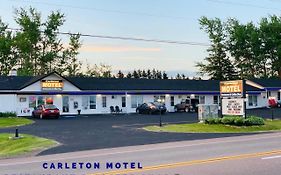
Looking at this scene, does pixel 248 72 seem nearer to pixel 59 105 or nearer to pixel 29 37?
pixel 29 37

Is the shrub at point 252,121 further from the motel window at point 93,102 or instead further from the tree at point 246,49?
the tree at point 246,49

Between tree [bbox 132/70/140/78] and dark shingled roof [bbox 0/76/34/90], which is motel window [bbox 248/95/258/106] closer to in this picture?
dark shingled roof [bbox 0/76/34/90]

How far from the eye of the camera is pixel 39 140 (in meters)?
22.4

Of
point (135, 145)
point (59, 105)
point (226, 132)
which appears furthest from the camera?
point (59, 105)

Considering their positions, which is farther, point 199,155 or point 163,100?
point 163,100

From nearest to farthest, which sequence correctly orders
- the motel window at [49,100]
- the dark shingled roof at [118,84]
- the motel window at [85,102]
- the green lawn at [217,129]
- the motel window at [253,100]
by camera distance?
the green lawn at [217,129], the dark shingled roof at [118,84], the motel window at [49,100], the motel window at [85,102], the motel window at [253,100]

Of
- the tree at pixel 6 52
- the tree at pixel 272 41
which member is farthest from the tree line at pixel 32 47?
the tree at pixel 272 41

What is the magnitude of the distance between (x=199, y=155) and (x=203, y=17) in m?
83.9

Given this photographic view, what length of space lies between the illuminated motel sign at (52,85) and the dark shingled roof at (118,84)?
83 centimetres

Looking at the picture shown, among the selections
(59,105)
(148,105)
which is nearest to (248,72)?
(148,105)

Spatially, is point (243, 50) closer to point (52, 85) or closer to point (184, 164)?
point (52, 85)

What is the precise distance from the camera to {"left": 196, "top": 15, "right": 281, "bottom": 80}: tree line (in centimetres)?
9231

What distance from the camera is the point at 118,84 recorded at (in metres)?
56.6

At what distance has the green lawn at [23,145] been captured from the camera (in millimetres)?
18763
